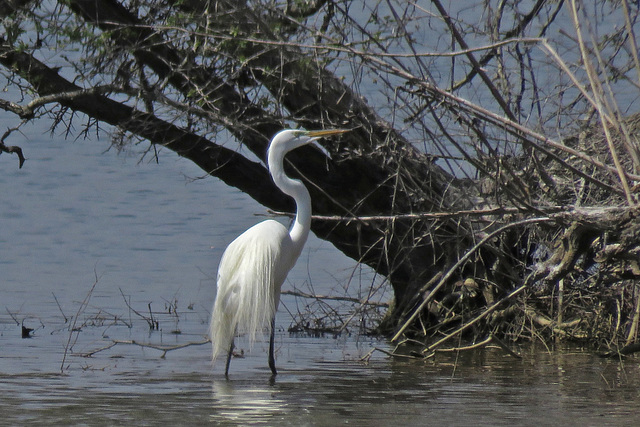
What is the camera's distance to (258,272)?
24.0ft

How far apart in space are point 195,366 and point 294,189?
58.6 inches

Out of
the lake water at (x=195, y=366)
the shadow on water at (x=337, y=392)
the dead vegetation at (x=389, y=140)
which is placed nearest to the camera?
the shadow on water at (x=337, y=392)

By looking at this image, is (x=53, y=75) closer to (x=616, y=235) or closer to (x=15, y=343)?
(x=15, y=343)

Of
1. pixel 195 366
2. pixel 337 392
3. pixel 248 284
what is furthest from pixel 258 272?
pixel 337 392

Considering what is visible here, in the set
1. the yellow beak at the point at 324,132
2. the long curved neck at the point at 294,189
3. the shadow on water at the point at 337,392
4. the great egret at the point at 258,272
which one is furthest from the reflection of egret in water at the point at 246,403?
the yellow beak at the point at 324,132

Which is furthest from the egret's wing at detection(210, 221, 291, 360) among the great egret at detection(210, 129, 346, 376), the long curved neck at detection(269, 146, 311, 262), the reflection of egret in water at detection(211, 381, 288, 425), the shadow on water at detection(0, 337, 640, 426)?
the reflection of egret in water at detection(211, 381, 288, 425)

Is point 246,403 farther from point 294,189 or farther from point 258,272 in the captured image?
point 294,189

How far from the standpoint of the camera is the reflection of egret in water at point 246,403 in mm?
5468

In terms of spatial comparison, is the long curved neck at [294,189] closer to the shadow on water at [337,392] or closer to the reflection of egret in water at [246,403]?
the shadow on water at [337,392]

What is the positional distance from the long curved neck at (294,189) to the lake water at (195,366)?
67 centimetres

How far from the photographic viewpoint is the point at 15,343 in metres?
8.22

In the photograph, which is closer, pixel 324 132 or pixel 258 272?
pixel 258 272

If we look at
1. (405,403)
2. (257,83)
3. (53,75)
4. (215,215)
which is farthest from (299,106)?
(215,215)

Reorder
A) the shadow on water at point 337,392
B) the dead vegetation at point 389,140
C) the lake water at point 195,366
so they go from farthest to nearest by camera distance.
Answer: the dead vegetation at point 389,140, the lake water at point 195,366, the shadow on water at point 337,392
